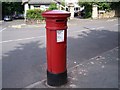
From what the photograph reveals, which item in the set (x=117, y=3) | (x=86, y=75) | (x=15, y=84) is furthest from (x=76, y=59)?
(x=117, y=3)

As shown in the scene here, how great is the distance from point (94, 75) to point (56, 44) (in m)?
1.63

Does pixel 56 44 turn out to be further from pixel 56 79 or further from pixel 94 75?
pixel 94 75

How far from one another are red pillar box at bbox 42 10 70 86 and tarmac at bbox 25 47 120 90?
253 millimetres

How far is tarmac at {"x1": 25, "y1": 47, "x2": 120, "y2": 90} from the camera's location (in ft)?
20.8

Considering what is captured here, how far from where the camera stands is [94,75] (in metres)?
7.13

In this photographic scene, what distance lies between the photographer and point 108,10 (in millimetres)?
40875

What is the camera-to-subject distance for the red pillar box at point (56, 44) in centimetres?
607

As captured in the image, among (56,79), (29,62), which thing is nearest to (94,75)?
(56,79)

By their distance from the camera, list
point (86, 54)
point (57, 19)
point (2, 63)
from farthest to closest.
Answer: point (86, 54) → point (2, 63) → point (57, 19)

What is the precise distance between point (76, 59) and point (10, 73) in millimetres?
2953

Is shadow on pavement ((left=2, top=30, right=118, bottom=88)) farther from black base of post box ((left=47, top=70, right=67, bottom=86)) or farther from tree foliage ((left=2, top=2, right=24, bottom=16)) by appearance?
tree foliage ((left=2, top=2, right=24, bottom=16))

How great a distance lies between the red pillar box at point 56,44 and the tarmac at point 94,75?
0.83ft

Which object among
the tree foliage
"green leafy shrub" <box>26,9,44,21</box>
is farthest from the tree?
the tree foliage

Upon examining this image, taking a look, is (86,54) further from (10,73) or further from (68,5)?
(68,5)
